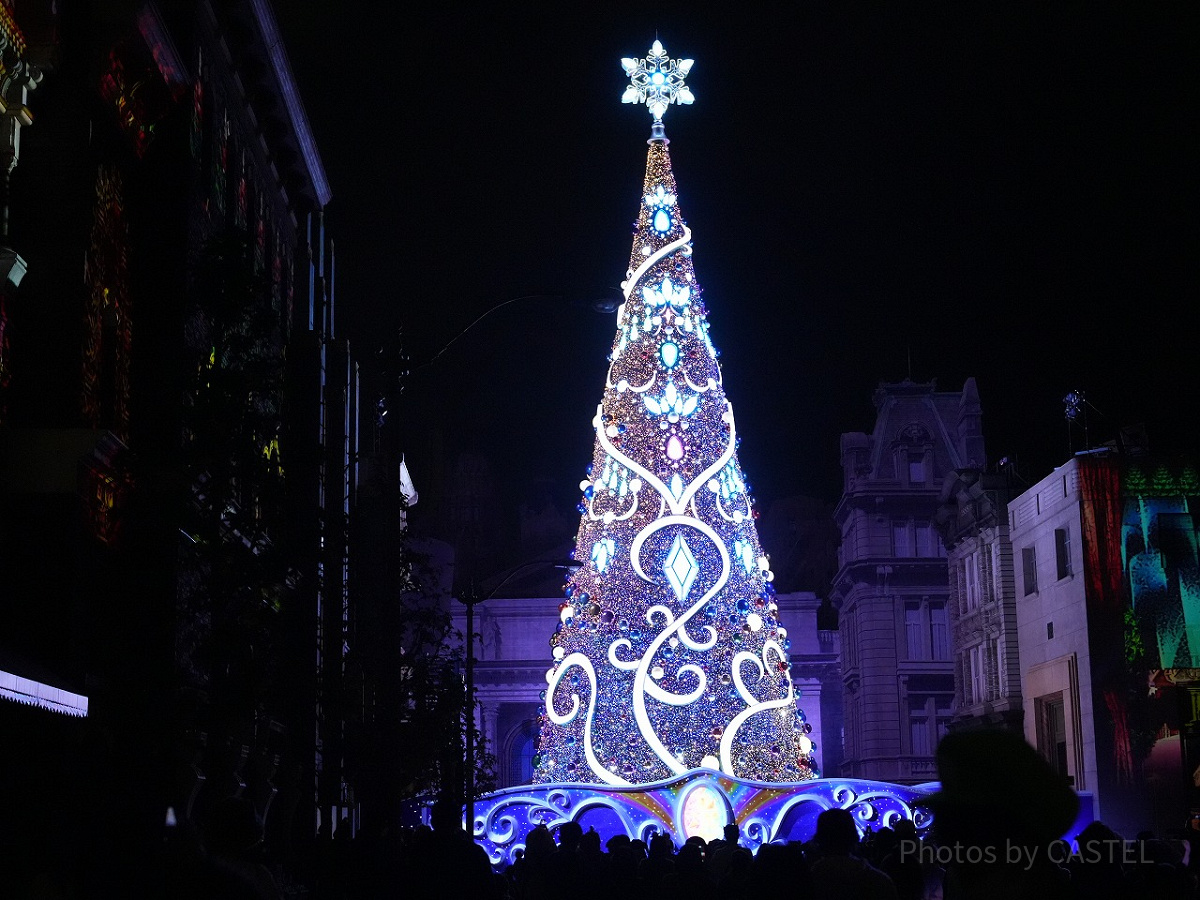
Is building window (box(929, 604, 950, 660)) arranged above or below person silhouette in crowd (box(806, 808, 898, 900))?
above

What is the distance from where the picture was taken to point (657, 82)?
30.9 metres

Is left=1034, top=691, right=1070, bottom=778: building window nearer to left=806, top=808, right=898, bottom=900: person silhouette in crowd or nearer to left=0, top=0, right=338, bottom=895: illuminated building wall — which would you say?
left=0, top=0, right=338, bottom=895: illuminated building wall

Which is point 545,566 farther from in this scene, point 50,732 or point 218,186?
point 50,732

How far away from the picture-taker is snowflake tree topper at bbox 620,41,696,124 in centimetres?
3088

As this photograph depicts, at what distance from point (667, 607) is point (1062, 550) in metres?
20.9

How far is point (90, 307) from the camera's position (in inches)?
675

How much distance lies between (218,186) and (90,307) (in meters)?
6.18

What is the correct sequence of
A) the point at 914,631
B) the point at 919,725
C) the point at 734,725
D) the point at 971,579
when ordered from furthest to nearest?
the point at 914,631, the point at 919,725, the point at 971,579, the point at 734,725

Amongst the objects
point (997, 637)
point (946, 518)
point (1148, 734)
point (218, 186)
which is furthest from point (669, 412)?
point (946, 518)

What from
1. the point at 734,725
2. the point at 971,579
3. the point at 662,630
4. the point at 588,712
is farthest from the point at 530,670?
the point at 734,725

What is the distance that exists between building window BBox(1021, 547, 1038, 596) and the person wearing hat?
148 ft

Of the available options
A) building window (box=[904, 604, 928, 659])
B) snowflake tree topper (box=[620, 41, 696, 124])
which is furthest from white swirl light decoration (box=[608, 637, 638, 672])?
building window (box=[904, 604, 928, 659])

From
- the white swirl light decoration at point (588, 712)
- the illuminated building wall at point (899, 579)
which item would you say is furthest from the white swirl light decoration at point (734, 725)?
the illuminated building wall at point (899, 579)

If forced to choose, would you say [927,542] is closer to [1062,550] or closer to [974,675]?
[974,675]
